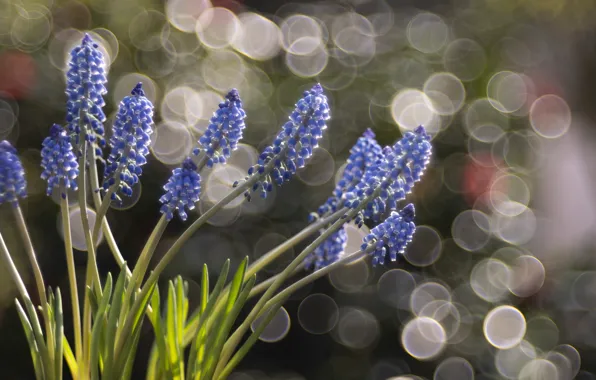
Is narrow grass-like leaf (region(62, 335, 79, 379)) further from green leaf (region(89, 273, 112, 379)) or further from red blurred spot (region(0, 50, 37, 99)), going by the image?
red blurred spot (region(0, 50, 37, 99))

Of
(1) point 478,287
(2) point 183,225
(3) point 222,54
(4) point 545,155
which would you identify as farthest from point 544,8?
(2) point 183,225

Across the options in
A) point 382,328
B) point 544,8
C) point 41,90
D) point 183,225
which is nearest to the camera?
point 41,90

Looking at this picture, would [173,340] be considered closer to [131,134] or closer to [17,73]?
[131,134]

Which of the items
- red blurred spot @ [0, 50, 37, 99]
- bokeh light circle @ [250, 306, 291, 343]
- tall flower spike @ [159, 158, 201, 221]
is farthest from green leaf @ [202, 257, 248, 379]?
bokeh light circle @ [250, 306, 291, 343]

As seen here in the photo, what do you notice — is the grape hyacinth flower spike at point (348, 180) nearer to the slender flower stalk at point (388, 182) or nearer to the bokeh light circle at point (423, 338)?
the slender flower stalk at point (388, 182)

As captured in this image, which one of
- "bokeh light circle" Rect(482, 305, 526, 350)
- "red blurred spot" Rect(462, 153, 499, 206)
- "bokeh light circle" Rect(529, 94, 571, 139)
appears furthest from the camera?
"bokeh light circle" Rect(529, 94, 571, 139)

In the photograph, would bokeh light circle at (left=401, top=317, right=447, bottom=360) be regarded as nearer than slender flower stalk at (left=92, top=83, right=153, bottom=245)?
No

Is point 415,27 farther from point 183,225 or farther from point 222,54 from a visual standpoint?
point 183,225

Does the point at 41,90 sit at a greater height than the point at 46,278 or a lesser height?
greater
